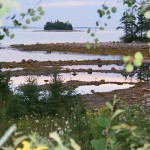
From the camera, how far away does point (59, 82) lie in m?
12.2

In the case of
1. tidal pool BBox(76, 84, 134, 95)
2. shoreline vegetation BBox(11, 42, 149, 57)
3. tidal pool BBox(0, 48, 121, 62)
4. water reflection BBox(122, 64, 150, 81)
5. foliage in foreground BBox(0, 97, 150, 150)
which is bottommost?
shoreline vegetation BBox(11, 42, 149, 57)

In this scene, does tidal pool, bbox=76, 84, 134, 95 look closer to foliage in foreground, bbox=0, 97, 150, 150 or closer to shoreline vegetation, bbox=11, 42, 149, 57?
foliage in foreground, bbox=0, 97, 150, 150

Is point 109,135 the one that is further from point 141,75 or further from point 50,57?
point 50,57

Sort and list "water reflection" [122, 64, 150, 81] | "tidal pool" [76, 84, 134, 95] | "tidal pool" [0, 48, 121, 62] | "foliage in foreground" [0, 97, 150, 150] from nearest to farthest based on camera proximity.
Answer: "foliage in foreground" [0, 97, 150, 150]
"tidal pool" [76, 84, 134, 95]
"water reflection" [122, 64, 150, 81]
"tidal pool" [0, 48, 121, 62]

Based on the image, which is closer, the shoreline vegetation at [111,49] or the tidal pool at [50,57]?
the tidal pool at [50,57]

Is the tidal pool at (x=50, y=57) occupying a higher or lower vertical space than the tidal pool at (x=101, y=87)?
lower

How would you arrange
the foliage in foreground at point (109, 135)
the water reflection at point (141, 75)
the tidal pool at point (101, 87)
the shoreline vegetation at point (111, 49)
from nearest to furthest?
the foliage in foreground at point (109, 135) → the tidal pool at point (101, 87) → the water reflection at point (141, 75) → the shoreline vegetation at point (111, 49)

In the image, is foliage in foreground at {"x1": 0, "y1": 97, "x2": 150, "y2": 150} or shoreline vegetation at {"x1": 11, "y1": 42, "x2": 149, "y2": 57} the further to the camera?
shoreline vegetation at {"x1": 11, "y1": 42, "x2": 149, "y2": 57}

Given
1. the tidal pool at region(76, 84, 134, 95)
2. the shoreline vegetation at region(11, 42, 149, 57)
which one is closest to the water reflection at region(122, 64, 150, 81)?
the tidal pool at region(76, 84, 134, 95)

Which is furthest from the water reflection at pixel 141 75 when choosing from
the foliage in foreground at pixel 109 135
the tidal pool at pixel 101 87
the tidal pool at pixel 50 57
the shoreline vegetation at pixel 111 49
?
the foliage in foreground at pixel 109 135

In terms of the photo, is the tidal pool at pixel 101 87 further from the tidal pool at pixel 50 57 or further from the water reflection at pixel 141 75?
the tidal pool at pixel 50 57

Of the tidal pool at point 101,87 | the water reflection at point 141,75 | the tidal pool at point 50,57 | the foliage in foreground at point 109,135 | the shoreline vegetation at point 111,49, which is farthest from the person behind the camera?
the shoreline vegetation at point 111,49

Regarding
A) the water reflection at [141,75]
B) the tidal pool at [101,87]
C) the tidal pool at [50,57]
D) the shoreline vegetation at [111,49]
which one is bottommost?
the shoreline vegetation at [111,49]

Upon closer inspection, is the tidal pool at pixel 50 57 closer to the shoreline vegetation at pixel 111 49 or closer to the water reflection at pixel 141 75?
the shoreline vegetation at pixel 111 49
